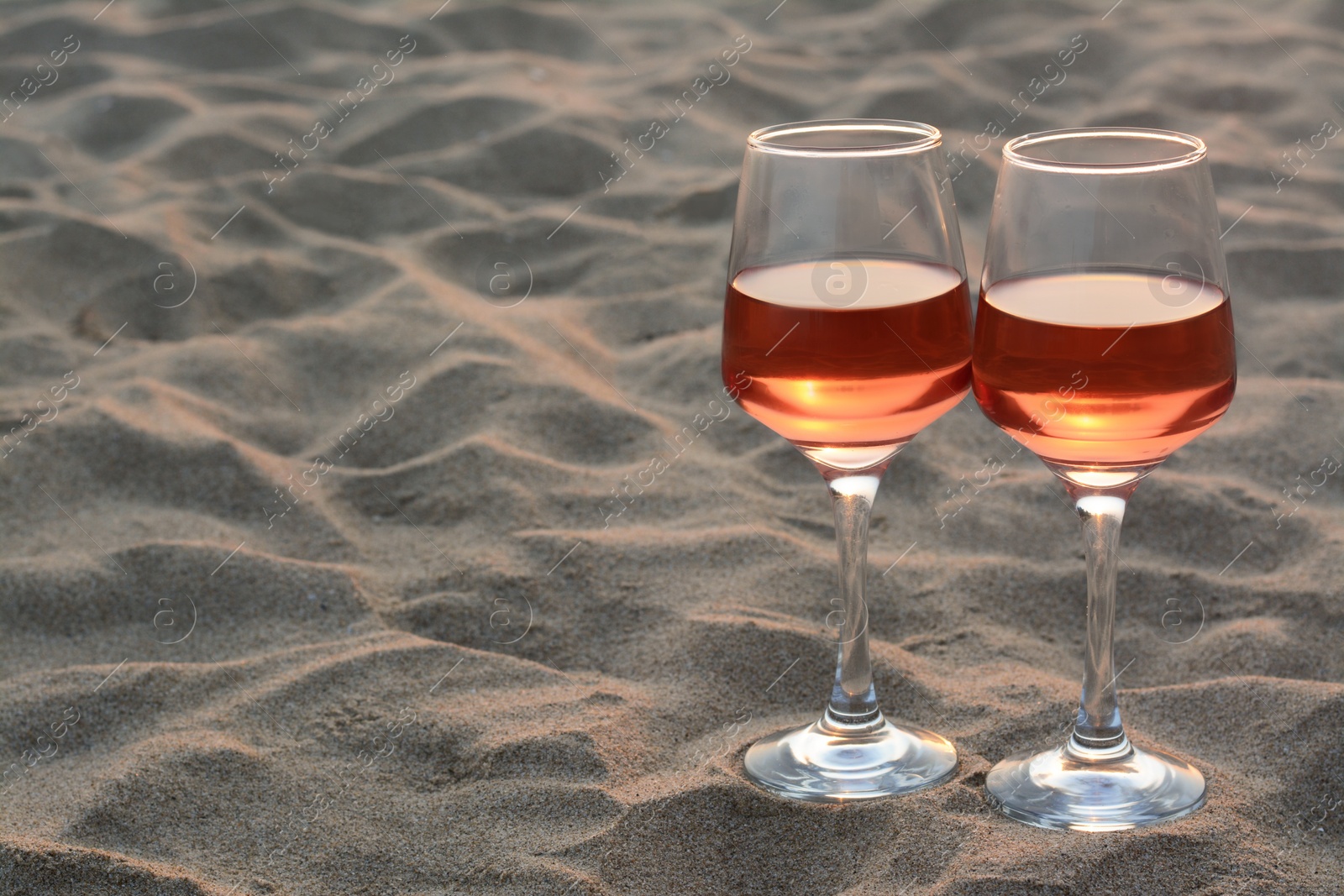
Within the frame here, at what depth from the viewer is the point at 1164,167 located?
118 cm

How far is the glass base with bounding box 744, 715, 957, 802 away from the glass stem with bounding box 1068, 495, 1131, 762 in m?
0.15

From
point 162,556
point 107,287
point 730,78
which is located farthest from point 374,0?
point 162,556

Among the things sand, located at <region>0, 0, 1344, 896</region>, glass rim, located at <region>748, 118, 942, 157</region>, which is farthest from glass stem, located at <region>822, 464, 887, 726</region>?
glass rim, located at <region>748, 118, 942, 157</region>

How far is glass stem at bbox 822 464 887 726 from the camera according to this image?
54.5 inches

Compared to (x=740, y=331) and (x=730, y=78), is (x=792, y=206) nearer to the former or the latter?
(x=740, y=331)

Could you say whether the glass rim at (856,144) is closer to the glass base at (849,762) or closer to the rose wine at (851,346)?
the rose wine at (851,346)

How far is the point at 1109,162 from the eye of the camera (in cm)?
127

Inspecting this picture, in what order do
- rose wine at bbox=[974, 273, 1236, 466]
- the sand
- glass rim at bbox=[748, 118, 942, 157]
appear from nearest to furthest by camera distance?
rose wine at bbox=[974, 273, 1236, 466] → glass rim at bbox=[748, 118, 942, 157] → the sand

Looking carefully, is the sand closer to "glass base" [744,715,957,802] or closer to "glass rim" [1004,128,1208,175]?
"glass base" [744,715,957,802]

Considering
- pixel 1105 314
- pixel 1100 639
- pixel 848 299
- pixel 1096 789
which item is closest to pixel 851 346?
pixel 848 299

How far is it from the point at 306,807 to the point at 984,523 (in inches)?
42.9

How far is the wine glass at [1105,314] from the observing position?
1.17 m

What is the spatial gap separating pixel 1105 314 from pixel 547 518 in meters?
1.12

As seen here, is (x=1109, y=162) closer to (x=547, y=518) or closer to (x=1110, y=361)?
(x=1110, y=361)
